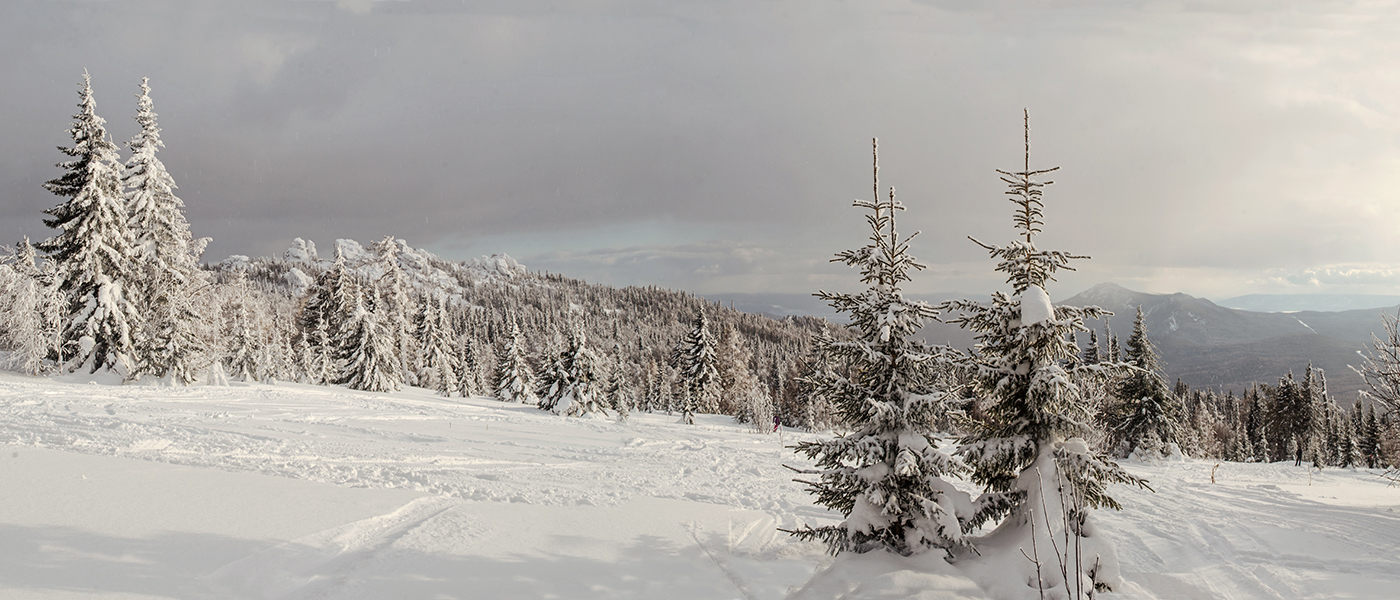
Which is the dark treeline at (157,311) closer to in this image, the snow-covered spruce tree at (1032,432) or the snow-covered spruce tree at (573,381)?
the snow-covered spruce tree at (573,381)

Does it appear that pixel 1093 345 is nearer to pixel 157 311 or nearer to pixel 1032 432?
pixel 1032 432

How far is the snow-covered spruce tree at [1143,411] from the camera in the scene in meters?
28.7

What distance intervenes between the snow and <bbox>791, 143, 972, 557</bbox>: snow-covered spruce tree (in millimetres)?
1069

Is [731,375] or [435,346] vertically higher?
[435,346]

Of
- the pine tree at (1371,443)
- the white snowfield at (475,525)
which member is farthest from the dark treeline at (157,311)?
the pine tree at (1371,443)

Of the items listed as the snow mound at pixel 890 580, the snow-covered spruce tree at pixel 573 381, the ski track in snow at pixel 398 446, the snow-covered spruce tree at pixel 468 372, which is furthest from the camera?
the snow-covered spruce tree at pixel 468 372

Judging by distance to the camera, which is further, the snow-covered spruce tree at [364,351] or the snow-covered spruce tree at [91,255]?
the snow-covered spruce tree at [364,351]

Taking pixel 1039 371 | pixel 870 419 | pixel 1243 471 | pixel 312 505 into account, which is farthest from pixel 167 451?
pixel 1243 471

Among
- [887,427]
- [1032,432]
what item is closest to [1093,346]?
[1032,432]

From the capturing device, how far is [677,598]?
6.65 m

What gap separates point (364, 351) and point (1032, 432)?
1606 inches

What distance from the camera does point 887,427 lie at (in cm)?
780

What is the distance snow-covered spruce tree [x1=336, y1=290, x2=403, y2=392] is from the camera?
39.1m

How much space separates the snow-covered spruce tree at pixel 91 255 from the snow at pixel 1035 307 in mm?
33300
